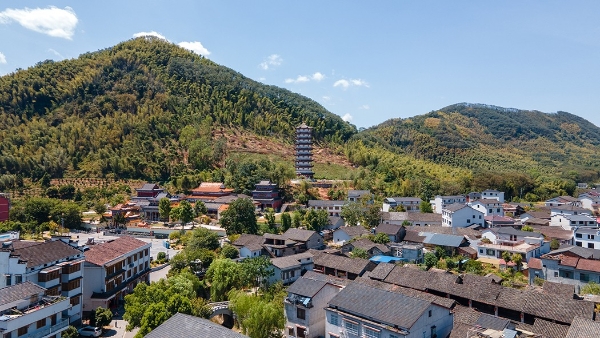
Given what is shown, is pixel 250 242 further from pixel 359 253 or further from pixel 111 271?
pixel 111 271

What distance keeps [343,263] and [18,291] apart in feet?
58.6

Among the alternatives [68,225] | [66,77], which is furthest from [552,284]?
[66,77]

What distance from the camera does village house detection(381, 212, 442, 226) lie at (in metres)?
43.1

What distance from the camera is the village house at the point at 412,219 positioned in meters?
43.1

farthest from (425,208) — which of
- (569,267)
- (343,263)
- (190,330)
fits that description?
(190,330)

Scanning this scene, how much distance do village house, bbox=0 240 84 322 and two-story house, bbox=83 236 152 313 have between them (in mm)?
1482

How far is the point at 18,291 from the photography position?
1764 centimetres

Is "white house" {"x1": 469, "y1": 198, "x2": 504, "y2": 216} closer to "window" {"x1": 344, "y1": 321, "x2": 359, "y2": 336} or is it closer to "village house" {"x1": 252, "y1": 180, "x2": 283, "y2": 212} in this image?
"village house" {"x1": 252, "y1": 180, "x2": 283, "y2": 212}

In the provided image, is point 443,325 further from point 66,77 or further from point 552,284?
point 66,77

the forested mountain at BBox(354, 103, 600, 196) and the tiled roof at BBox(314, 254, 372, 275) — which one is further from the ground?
the forested mountain at BBox(354, 103, 600, 196)

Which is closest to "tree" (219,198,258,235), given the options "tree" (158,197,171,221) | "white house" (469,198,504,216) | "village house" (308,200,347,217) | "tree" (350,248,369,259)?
"tree" (158,197,171,221)

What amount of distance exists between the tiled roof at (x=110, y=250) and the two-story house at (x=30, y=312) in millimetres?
5098

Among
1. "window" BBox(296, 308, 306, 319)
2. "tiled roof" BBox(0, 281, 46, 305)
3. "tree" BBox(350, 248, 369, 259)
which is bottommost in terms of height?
"window" BBox(296, 308, 306, 319)

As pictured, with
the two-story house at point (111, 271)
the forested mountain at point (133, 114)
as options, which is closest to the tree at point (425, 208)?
the two-story house at point (111, 271)
